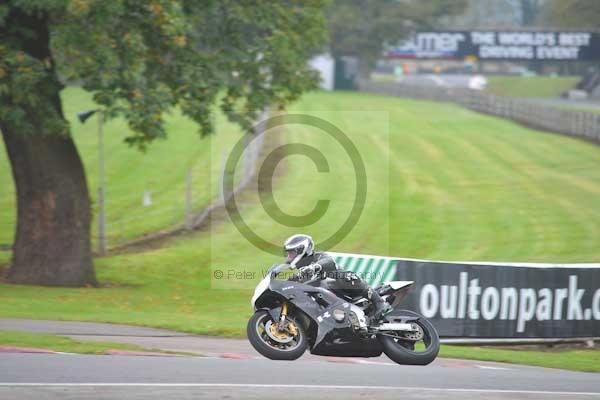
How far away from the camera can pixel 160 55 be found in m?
22.6

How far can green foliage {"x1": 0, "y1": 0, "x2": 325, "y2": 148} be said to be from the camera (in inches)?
795

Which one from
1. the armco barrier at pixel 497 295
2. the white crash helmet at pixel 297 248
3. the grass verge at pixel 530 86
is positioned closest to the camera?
the white crash helmet at pixel 297 248

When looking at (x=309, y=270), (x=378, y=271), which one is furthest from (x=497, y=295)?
(x=309, y=270)

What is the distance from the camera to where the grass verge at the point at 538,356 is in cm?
1524

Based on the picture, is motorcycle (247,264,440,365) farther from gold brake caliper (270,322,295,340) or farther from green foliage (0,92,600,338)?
green foliage (0,92,600,338)

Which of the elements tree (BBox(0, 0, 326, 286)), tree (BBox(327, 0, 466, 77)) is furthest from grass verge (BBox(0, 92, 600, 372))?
tree (BBox(327, 0, 466, 77))

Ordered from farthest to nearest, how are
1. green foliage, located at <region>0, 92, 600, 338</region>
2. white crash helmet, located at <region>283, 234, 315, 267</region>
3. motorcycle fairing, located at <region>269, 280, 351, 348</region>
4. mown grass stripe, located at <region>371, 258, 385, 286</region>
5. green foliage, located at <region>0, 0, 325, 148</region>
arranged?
green foliage, located at <region>0, 92, 600, 338</region> < green foliage, located at <region>0, 0, 325, 148</region> < mown grass stripe, located at <region>371, 258, 385, 286</region> < white crash helmet, located at <region>283, 234, 315, 267</region> < motorcycle fairing, located at <region>269, 280, 351, 348</region>

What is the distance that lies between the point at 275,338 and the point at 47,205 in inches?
453

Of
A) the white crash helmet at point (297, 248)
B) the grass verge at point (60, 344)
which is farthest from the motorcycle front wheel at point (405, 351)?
the grass verge at point (60, 344)

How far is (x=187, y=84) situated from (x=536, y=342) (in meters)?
9.76

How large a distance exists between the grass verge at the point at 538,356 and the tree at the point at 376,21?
2773 inches

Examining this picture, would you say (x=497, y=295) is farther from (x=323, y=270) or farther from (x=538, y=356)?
(x=323, y=270)

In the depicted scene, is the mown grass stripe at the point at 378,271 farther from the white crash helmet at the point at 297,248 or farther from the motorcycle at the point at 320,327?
the white crash helmet at the point at 297,248

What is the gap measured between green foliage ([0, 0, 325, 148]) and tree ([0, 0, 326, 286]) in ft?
0.09
